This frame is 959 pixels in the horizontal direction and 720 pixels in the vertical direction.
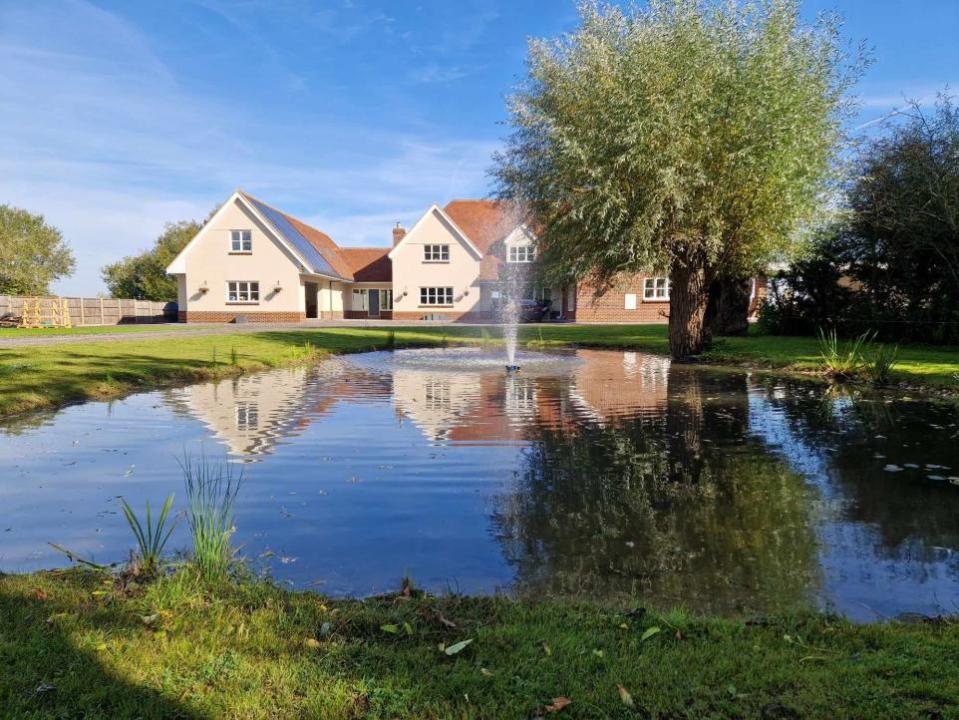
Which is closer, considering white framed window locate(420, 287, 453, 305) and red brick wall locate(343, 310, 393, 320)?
white framed window locate(420, 287, 453, 305)

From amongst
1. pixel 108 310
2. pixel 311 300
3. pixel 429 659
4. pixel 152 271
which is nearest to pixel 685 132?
pixel 429 659

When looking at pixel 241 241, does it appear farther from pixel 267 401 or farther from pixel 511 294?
pixel 267 401

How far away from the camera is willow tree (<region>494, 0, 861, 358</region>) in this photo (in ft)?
49.2

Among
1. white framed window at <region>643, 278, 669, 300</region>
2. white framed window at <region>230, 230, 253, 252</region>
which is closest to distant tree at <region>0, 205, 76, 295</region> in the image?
white framed window at <region>230, 230, 253, 252</region>

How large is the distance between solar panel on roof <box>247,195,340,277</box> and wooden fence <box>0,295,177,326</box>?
9.79m

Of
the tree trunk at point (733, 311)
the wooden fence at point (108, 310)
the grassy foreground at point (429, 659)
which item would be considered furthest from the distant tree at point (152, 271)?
the grassy foreground at point (429, 659)

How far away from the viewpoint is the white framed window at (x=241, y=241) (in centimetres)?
4050

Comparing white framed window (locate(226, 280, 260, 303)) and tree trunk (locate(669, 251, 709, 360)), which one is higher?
white framed window (locate(226, 280, 260, 303))

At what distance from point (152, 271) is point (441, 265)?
3782 cm

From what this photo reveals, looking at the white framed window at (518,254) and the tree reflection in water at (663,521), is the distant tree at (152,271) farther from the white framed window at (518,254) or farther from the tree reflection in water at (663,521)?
the tree reflection in water at (663,521)

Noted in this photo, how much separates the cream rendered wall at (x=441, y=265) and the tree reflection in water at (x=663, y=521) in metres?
35.6

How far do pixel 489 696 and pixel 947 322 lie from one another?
73.2 feet

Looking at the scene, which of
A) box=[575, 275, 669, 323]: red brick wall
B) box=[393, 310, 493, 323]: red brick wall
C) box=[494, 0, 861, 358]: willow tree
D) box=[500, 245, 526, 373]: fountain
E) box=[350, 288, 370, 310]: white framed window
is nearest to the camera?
box=[494, 0, 861, 358]: willow tree

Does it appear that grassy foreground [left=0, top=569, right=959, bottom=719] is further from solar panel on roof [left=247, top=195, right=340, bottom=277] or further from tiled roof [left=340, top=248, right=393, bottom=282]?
tiled roof [left=340, top=248, right=393, bottom=282]
